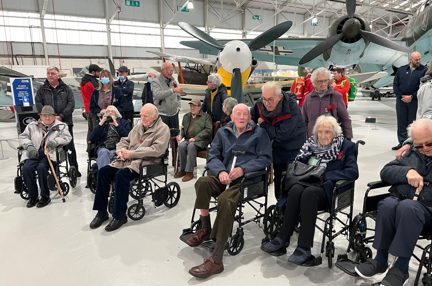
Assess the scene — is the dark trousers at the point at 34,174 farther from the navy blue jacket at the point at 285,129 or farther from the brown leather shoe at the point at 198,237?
the navy blue jacket at the point at 285,129

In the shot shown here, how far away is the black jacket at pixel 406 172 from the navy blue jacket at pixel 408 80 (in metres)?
3.41

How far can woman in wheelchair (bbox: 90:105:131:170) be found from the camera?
354 cm

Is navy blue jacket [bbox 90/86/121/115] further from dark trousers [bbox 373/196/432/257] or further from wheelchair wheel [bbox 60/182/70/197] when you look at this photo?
dark trousers [bbox 373/196/432/257]

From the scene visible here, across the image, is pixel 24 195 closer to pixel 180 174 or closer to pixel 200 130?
pixel 180 174

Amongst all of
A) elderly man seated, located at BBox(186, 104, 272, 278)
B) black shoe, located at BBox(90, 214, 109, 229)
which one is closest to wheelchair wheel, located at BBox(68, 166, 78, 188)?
black shoe, located at BBox(90, 214, 109, 229)

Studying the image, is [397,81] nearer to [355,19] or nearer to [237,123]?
[355,19]

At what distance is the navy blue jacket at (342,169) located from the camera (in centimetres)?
219

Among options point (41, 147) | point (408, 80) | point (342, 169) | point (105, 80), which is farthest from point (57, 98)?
point (408, 80)

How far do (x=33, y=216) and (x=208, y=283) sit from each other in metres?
2.13

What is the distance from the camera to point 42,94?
417 centimetres

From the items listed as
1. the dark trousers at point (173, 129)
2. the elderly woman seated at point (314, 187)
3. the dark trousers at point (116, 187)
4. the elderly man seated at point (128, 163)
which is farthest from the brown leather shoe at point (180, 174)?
the elderly woman seated at point (314, 187)

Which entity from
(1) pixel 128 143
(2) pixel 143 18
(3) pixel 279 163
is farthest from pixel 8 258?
(2) pixel 143 18

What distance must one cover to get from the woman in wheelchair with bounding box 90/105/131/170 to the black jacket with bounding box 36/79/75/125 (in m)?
0.91

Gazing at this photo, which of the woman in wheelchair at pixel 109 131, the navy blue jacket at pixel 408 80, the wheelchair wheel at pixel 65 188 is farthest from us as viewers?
the navy blue jacket at pixel 408 80
